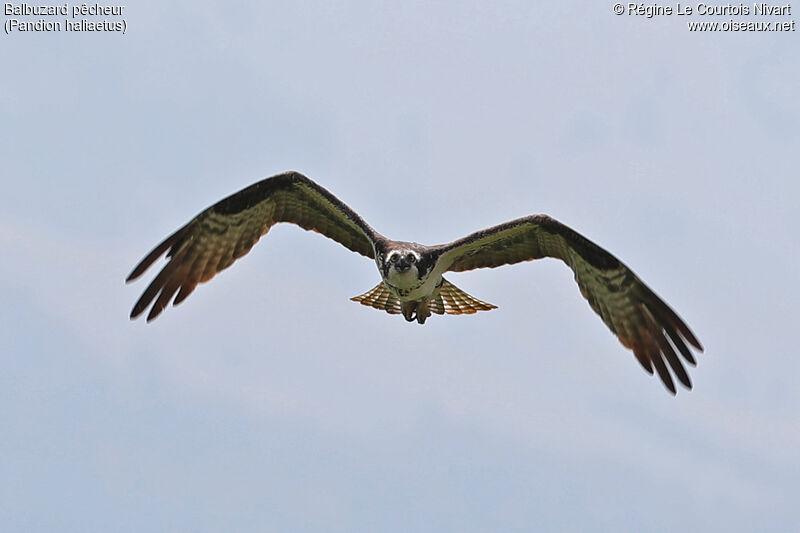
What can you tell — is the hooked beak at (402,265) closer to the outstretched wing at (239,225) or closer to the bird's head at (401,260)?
the bird's head at (401,260)

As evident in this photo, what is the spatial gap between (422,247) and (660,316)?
9.58 feet

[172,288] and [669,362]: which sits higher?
[172,288]

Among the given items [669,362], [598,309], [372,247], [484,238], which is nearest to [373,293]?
[372,247]

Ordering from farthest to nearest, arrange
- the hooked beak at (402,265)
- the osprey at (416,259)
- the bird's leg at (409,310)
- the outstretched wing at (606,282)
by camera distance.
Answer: the bird's leg at (409,310), the hooked beak at (402,265), the osprey at (416,259), the outstretched wing at (606,282)

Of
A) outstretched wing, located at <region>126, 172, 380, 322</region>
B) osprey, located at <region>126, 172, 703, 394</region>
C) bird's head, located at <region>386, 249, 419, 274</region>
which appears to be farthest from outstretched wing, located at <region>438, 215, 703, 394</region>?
outstretched wing, located at <region>126, 172, 380, 322</region>

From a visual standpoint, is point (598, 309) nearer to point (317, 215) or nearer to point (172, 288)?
point (317, 215)

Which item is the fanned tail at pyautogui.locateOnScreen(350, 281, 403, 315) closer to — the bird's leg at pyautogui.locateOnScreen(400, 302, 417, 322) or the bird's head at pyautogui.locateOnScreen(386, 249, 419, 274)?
the bird's leg at pyautogui.locateOnScreen(400, 302, 417, 322)

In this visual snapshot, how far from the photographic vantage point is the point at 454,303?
15852 mm

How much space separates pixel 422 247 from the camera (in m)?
14.7

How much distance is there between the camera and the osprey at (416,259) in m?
13.8

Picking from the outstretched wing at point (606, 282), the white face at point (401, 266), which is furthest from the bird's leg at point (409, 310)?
the white face at point (401, 266)

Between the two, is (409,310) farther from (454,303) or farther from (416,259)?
(416,259)

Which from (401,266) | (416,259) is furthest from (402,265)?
(416,259)

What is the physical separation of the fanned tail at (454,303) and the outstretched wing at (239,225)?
1164 mm
